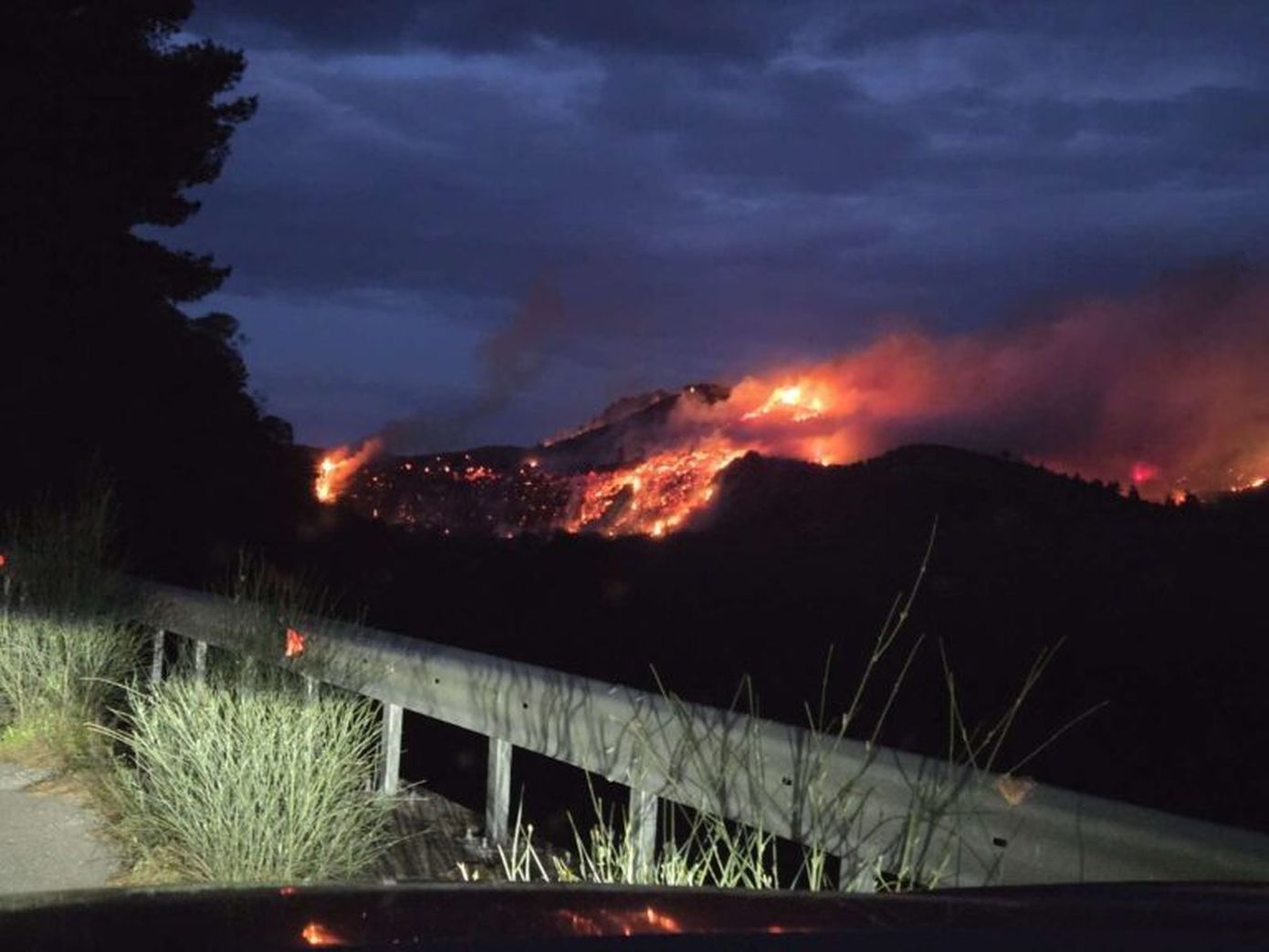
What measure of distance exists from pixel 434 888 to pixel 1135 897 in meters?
1.40

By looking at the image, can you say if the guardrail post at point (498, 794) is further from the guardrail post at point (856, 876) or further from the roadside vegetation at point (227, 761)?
the guardrail post at point (856, 876)

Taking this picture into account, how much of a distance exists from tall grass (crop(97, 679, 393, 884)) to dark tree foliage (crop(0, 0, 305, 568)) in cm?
1882

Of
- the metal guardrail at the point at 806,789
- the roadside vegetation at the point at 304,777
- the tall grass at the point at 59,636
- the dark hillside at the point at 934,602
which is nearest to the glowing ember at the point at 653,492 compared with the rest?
the dark hillside at the point at 934,602

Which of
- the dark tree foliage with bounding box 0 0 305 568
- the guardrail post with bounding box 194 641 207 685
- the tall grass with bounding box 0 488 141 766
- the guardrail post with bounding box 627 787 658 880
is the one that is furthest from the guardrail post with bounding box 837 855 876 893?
the dark tree foliage with bounding box 0 0 305 568

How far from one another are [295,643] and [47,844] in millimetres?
1496

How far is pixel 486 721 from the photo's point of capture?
7430 millimetres

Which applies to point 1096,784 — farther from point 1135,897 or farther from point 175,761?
point 1135,897

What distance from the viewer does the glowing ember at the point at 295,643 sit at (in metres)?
8.34

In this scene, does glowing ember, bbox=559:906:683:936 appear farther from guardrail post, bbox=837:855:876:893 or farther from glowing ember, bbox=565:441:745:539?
glowing ember, bbox=565:441:745:539

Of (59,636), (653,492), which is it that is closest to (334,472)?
(653,492)

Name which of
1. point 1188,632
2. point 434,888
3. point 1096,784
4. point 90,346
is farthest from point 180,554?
point 434,888

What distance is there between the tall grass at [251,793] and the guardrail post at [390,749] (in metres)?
0.24

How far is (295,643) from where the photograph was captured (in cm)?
838

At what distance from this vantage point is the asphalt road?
270 inches
